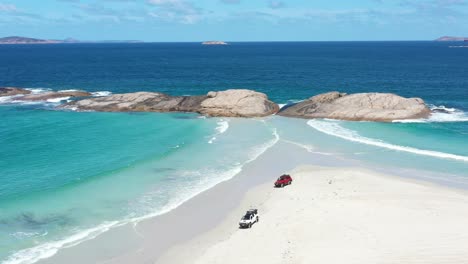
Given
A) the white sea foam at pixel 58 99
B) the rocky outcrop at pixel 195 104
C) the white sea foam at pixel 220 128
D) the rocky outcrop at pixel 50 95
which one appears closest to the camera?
the white sea foam at pixel 220 128

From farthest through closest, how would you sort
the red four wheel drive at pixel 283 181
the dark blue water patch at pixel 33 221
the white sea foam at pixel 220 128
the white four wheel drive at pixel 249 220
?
the white sea foam at pixel 220 128
the red four wheel drive at pixel 283 181
the dark blue water patch at pixel 33 221
the white four wheel drive at pixel 249 220

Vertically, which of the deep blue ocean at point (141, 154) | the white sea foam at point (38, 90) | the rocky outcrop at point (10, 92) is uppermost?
the rocky outcrop at point (10, 92)

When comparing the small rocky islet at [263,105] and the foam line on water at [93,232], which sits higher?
the small rocky islet at [263,105]

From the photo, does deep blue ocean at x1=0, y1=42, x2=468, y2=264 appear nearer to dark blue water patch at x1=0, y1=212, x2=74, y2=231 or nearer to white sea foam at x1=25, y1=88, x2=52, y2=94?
dark blue water patch at x1=0, y1=212, x2=74, y2=231

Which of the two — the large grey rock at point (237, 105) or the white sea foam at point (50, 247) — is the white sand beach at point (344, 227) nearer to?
Answer: the white sea foam at point (50, 247)

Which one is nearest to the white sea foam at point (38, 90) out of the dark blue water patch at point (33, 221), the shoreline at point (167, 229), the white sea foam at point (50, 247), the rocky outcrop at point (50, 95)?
the rocky outcrop at point (50, 95)

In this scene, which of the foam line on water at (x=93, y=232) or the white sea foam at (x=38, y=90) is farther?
the white sea foam at (x=38, y=90)

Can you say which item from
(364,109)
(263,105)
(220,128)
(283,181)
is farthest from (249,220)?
(263,105)

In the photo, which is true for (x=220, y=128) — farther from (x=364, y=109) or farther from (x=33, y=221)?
(x=33, y=221)
